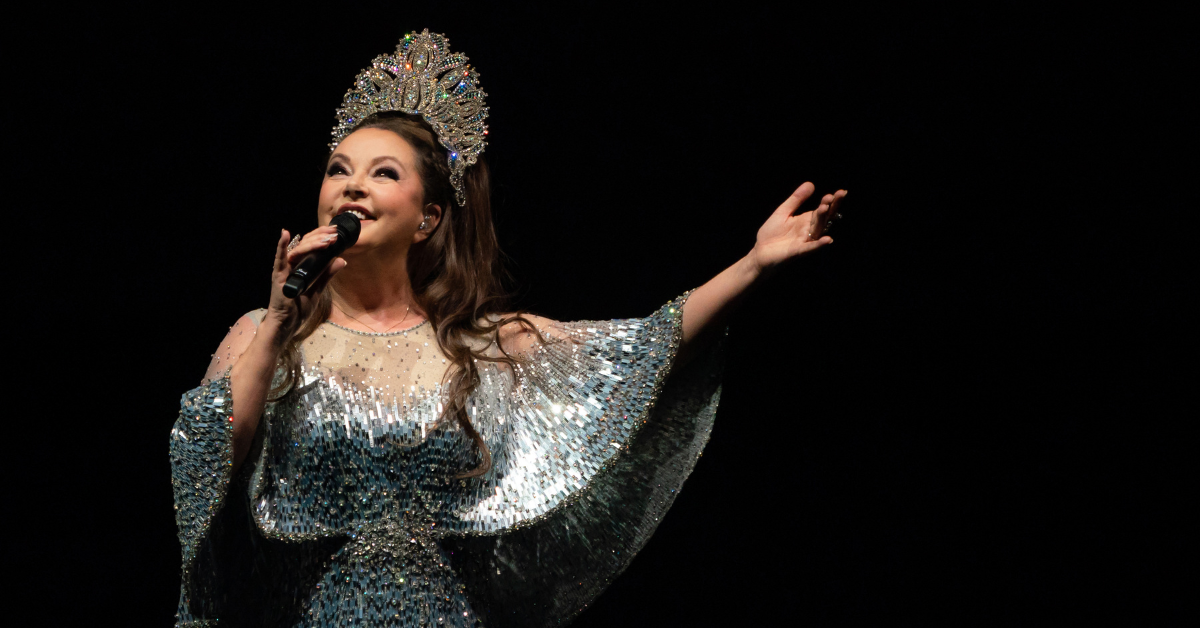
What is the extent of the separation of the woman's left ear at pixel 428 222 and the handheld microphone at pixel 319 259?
0.32m

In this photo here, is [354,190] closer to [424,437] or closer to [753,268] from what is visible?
[424,437]

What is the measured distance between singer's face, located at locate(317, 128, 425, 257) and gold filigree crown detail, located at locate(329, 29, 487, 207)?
9cm

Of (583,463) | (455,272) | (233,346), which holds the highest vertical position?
(233,346)

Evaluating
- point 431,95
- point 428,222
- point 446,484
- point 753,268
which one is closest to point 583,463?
point 446,484

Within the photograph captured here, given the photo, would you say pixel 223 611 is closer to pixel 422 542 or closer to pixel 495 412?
pixel 422 542

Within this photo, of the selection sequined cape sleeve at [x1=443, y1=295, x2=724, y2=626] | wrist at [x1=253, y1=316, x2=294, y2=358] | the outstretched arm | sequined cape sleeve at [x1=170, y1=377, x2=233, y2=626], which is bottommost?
sequined cape sleeve at [x1=443, y1=295, x2=724, y2=626]

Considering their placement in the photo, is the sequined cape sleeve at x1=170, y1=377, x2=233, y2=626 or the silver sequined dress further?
the silver sequined dress

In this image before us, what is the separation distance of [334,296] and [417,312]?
140 millimetres

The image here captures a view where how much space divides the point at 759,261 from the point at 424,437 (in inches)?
22.4

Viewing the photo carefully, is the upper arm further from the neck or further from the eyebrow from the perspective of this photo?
the eyebrow

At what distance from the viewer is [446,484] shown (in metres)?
1.97

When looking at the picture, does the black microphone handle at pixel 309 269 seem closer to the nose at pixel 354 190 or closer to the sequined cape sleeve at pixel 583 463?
the nose at pixel 354 190

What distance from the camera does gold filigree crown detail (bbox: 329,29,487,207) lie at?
2.21 meters

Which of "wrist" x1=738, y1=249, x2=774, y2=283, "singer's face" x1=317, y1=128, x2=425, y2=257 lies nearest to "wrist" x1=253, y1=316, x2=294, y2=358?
"singer's face" x1=317, y1=128, x2=425, y2=257
